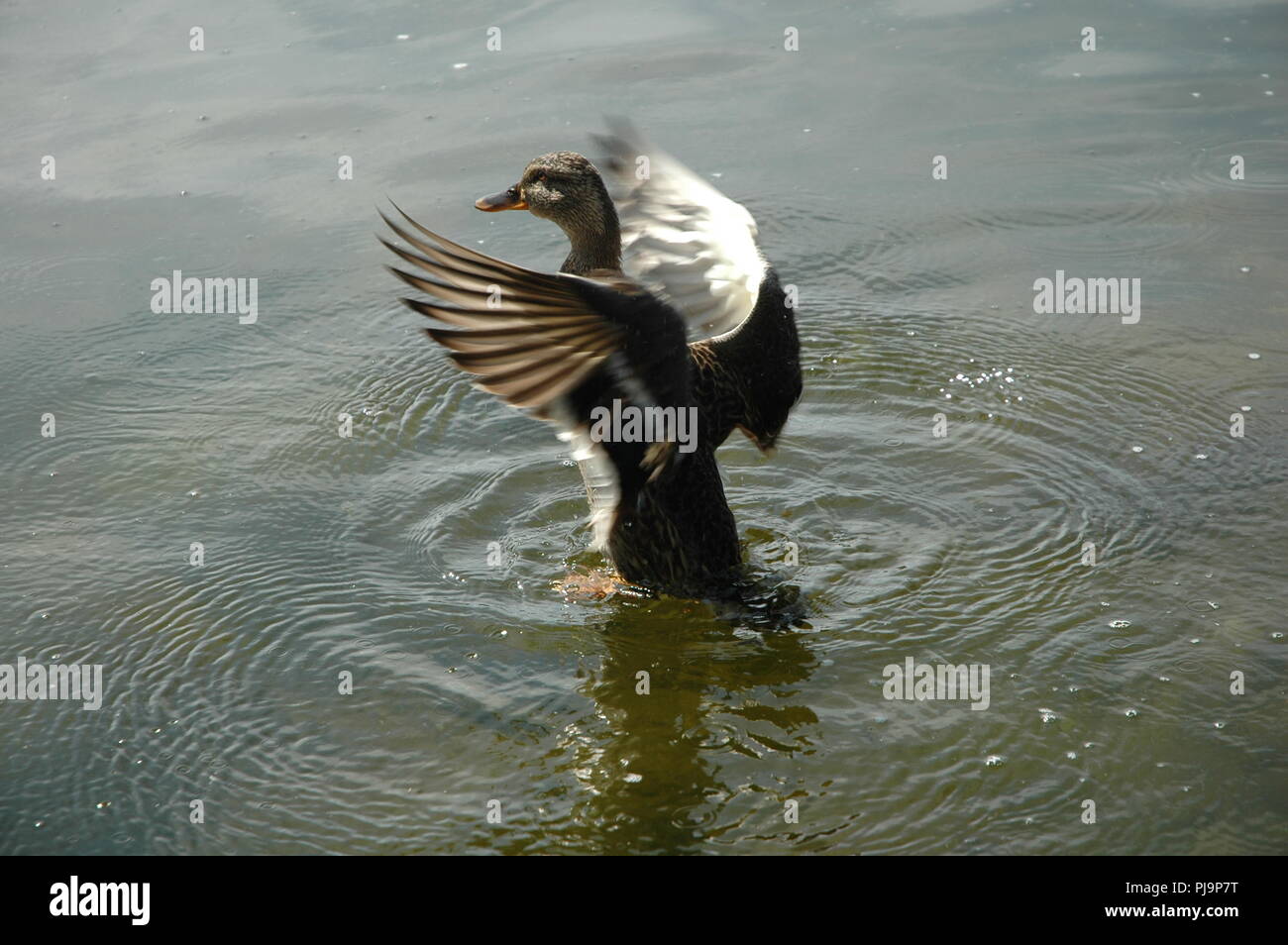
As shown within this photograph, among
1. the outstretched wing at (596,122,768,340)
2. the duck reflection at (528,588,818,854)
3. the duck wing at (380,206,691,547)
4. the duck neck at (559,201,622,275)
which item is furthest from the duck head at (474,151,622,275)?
the duck reflection at (528,588,818,854)

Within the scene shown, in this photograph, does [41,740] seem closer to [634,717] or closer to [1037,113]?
[634,717]

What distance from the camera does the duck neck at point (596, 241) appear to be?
16.7 feet

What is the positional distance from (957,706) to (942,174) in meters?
4.40

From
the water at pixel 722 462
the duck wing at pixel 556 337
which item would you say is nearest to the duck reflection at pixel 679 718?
the water at pixel 722 462

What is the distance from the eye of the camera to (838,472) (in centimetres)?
542

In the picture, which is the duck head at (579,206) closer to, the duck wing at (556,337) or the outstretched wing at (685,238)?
the outstretched wing at (685,238)

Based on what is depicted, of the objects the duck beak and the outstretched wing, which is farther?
the duck beak

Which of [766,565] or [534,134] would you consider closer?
[766,565]

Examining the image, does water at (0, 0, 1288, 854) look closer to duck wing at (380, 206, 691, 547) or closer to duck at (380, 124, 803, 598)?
duck at (380, 124, 803, 598)

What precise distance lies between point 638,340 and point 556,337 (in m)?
0.25

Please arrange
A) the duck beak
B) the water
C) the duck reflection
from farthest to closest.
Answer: the duck beak
the water
the duck reflection

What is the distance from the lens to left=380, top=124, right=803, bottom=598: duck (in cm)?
379

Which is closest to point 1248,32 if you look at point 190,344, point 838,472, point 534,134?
point 534,134

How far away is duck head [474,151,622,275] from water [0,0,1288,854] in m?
0.92
